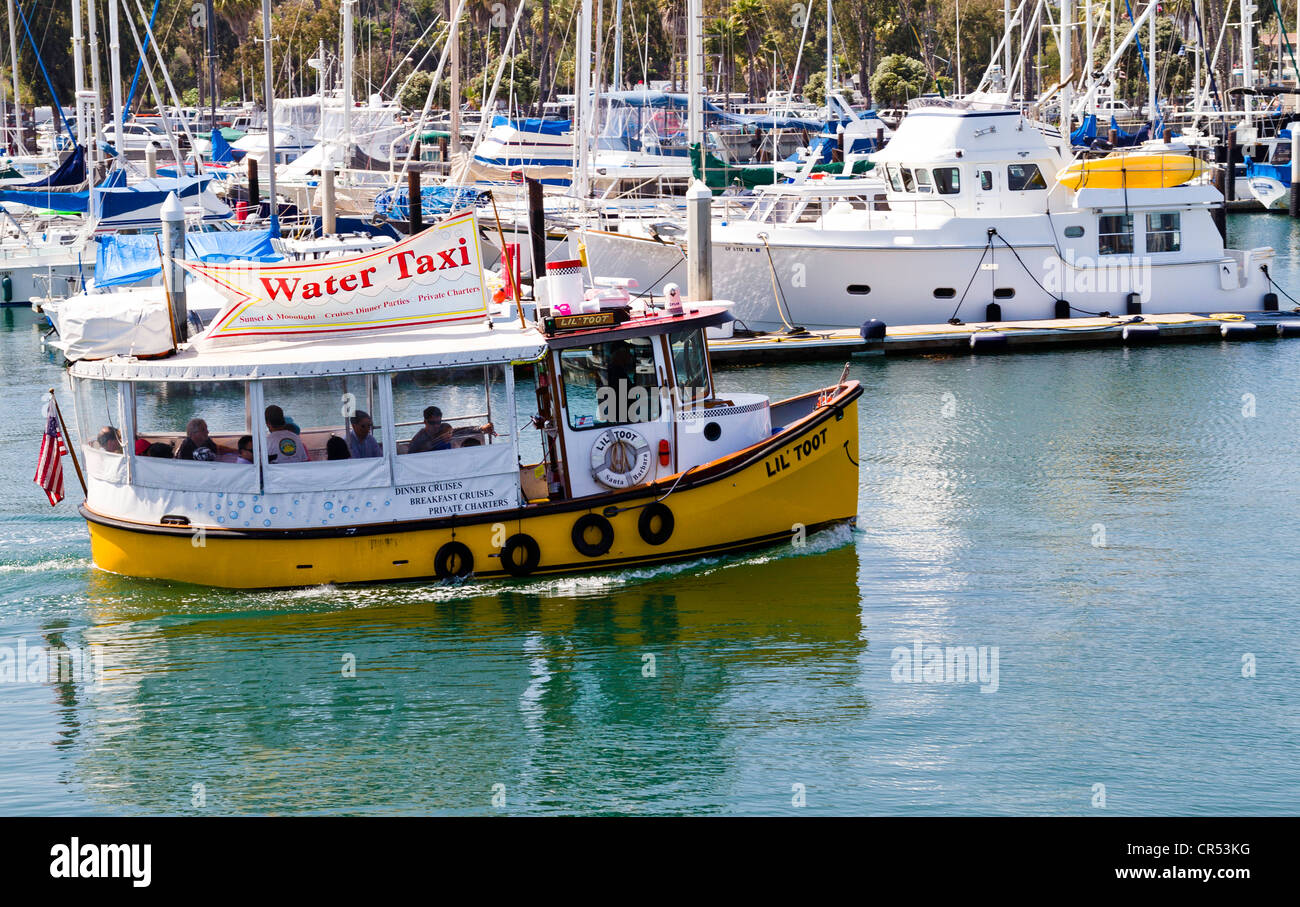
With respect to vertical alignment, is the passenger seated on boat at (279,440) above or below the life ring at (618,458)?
above

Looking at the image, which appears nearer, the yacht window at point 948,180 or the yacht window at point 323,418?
the yacht window at point 323,418

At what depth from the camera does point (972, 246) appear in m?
33.4

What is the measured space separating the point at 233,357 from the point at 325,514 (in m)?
1.92

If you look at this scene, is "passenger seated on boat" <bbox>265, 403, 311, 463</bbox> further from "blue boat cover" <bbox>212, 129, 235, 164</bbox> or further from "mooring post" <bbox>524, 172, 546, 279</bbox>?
"blue boat cover" <bbox>212, 129, 235, 164</bbox>

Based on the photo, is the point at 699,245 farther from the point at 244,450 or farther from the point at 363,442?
the point at 244,450

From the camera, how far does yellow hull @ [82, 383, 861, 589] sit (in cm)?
1622

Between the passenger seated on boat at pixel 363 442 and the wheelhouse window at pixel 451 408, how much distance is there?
0.27 m

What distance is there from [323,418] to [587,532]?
3.11m

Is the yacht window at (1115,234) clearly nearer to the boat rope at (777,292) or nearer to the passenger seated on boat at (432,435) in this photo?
the boat rope at (777,292)

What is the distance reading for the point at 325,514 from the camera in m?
16.1

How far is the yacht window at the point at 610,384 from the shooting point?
16.6 metres

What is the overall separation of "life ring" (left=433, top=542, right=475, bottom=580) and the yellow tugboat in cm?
2

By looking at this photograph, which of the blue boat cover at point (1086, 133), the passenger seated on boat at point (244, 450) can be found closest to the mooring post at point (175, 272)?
the passenger seated on boat at point (244, 450)

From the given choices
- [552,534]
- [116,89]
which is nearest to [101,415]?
[552,534]
